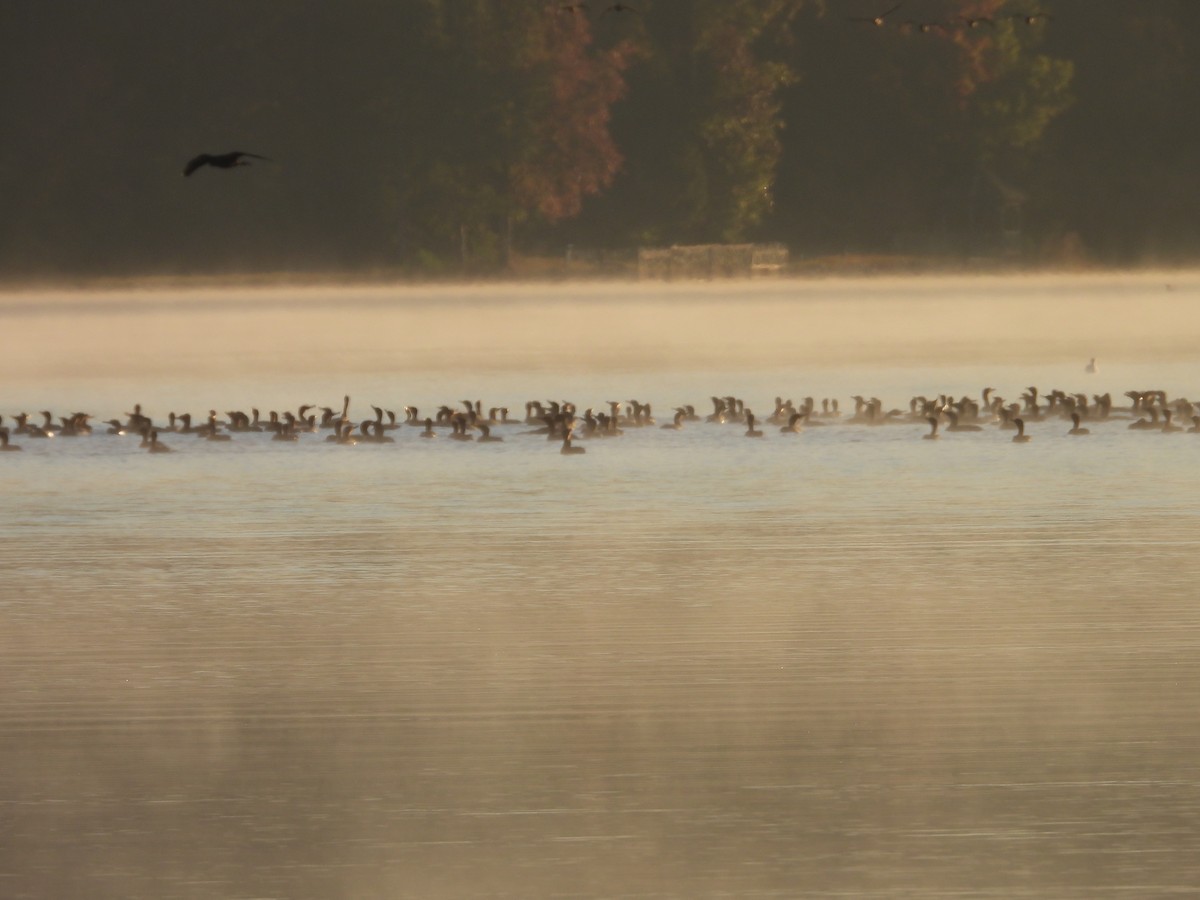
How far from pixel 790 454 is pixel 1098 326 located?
23.0m

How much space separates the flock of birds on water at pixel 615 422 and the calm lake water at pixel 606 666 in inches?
8.7

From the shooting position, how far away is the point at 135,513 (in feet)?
48.0

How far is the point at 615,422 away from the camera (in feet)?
64.9

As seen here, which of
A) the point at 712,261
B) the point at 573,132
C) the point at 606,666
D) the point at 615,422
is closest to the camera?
the point at 606,666

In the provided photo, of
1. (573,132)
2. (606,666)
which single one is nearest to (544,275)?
(573,132)

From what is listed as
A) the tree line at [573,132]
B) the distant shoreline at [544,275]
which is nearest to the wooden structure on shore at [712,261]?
the distant shoreline at [544,275]

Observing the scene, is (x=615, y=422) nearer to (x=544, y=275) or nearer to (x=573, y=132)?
(x=544, y=275)

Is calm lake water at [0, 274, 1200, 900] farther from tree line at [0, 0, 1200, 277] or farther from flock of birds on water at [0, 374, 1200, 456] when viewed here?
tree line at [0, 0, 1200, 277]

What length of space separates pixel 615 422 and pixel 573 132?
46612mm

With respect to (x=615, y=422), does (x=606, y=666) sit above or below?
below

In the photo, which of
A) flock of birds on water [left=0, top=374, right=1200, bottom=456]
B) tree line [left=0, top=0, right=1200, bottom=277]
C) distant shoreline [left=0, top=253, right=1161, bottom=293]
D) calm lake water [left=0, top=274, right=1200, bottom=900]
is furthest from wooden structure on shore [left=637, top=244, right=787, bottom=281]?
calm lake water [left=0, top=274, right=1200, bottom=900]

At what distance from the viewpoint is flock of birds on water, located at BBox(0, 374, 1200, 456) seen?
1939cm

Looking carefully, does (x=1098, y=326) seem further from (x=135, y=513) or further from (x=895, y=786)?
(x=895, y=786)

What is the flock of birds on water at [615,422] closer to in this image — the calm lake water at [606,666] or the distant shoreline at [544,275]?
the calm lake water at [606,666]
